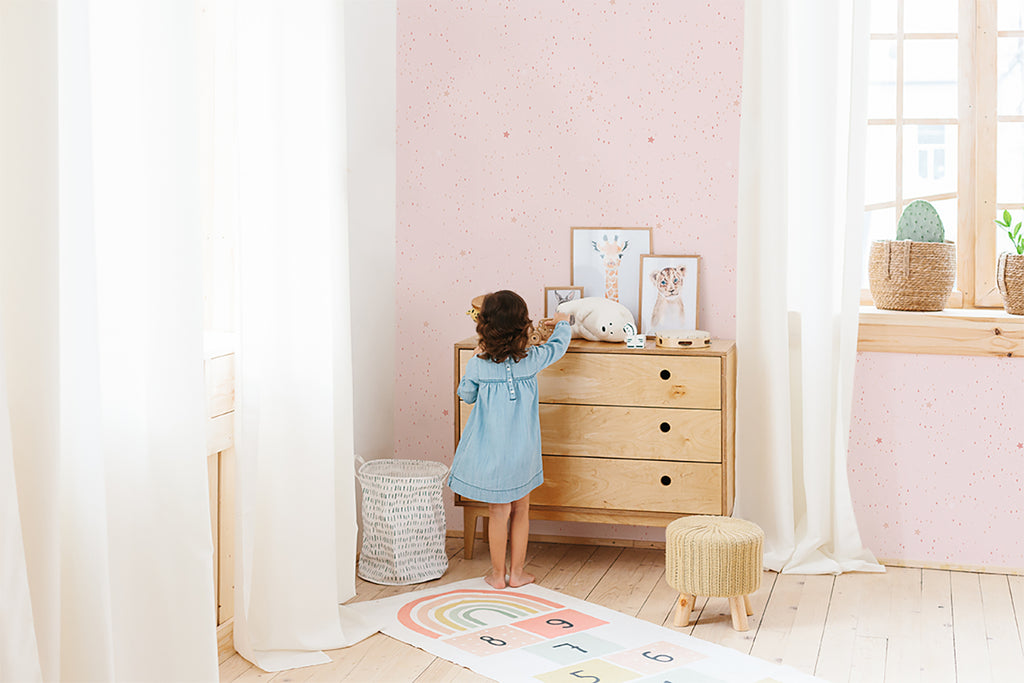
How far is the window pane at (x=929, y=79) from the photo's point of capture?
344cm

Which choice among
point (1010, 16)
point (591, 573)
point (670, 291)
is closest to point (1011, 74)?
point (1010, 16)

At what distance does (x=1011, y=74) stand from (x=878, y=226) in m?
0.65

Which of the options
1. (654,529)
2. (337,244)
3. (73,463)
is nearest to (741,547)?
(654,529)

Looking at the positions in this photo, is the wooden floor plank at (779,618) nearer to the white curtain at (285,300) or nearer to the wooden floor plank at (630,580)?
the wooden floor plank at (630,580)

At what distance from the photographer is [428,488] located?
10.4ft

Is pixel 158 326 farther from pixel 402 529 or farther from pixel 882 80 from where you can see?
pixel 882 80

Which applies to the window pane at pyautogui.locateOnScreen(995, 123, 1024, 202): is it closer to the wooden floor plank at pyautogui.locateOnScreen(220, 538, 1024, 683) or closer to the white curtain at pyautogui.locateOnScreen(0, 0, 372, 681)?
the wooden floor plank at pyautogui.locateOnScreen(220, 538, 1024, 683)

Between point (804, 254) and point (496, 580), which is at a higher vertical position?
point (804, 254)

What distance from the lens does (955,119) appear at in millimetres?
3436

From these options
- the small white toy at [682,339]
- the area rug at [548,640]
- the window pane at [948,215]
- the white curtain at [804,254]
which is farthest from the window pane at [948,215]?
the area rug at [548,640]

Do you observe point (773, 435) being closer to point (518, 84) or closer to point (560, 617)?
point (560, 617)

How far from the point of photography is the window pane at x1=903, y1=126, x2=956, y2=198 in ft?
11.3

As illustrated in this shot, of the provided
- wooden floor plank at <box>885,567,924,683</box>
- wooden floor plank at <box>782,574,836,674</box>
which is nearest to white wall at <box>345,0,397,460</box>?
wooden floor plank at <box>782,574,836,674</box>

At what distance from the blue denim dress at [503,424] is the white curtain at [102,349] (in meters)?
1.19
